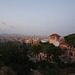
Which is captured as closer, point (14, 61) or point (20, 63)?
point (14, 61)

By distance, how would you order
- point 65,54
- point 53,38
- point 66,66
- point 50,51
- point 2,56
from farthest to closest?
point 53,38
point 65,54
point 50,51
point 66,66
point 2,56

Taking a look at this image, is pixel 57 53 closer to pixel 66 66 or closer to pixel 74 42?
pixel 66 66

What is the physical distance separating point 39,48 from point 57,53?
4499mm

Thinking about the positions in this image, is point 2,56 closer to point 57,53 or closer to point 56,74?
point 56,74

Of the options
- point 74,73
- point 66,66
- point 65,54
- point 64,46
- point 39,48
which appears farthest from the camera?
point 64,46

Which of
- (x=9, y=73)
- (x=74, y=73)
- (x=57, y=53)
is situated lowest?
(x=74, y=73)

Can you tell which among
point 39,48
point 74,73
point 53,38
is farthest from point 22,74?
point 53,38

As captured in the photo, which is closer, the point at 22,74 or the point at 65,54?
the point at 22,74

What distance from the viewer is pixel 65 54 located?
62.6 ft

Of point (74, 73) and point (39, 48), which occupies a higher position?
point (39, 48)

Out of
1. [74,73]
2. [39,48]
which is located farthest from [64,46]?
[74,73]

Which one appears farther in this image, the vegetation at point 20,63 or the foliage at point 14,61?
the foliage at point 14,61

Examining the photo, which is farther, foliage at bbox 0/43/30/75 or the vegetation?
foliage at bbox 0/43/30/75

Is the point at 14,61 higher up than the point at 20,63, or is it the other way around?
the point at 14,61
